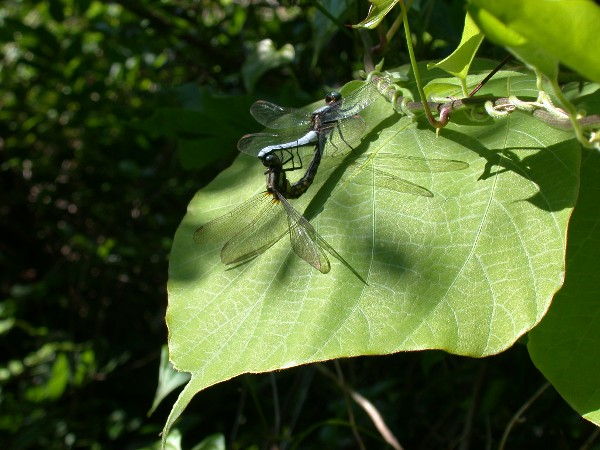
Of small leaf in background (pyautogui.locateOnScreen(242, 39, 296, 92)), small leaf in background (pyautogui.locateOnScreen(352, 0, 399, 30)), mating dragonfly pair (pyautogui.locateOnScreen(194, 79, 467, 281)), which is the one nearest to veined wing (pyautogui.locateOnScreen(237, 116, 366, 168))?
mating dragonfly pair (pyautogui.locateOnScreen(194, 79, 467, 281))

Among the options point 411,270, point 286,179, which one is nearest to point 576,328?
point 411,270

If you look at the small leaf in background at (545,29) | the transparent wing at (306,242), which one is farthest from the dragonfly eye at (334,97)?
the small leaf in background at (545,29)

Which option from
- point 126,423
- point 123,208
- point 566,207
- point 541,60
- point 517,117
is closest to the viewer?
point 541,60

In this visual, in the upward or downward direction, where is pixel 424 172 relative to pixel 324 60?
upward

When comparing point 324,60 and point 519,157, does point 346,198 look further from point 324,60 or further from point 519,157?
point 324,60

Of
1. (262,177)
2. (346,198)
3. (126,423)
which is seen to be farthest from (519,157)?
(126,423)

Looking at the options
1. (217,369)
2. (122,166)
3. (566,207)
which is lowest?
(122,166)

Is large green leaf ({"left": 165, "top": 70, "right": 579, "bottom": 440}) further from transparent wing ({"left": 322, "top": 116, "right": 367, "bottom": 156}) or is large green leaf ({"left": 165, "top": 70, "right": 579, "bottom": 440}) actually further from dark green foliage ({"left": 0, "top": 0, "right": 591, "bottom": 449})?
dark green foliage ({"left": 0, "top": 0, "right": 591, "bottom": 449})
